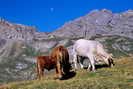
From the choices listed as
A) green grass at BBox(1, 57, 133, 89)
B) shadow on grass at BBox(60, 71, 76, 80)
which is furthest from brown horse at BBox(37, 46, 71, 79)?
green grass at BBox(1, 57, 133, 89)

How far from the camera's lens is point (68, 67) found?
29.1 meters

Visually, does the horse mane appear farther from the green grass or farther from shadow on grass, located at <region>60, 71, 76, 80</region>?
the green grass

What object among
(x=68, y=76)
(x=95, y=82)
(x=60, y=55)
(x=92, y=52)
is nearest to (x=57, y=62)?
(x=60, y=55)

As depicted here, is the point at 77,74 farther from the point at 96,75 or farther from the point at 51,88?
the point at 51,88

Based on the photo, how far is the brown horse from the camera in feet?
87.0

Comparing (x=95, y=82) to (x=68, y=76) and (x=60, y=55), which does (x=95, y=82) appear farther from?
(x=68, y=76)

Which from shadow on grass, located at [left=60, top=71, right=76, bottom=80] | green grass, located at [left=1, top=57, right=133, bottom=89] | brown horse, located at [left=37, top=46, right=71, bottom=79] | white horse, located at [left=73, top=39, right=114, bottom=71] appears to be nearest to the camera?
green grass, located at [left=1, top=57, right=133, bottom=89]

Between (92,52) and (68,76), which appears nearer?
(68,76)

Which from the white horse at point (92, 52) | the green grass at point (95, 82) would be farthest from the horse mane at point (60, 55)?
the white horse at point (92, 52)

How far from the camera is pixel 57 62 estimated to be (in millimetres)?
26391

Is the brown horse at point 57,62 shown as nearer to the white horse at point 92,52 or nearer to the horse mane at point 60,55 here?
the horse mane at point 60,55

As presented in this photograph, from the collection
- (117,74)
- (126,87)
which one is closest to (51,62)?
(117,74)

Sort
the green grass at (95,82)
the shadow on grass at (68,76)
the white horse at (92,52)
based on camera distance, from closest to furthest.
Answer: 1. the green grass at (95,82)
2. the shadow on grass at (68,76)
3. the white horse at (92,52)

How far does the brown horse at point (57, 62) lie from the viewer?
1044 inches
